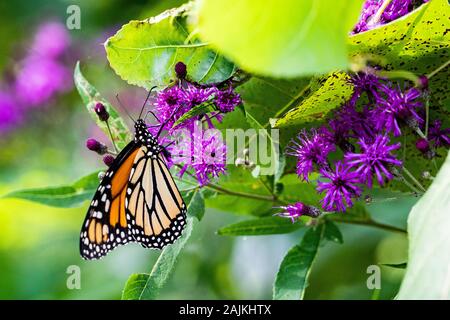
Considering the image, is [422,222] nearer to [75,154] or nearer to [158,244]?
[158,244]

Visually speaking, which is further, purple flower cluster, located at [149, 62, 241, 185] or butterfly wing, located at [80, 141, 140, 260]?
butterfly wing, located at [80, 141, 140, 260]

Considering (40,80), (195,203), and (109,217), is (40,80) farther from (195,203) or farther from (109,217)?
(195,203)

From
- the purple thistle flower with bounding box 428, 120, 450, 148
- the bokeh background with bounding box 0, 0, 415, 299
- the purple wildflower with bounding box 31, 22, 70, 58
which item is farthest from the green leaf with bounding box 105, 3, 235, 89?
→ the purple wildflower with bounding box 31, 22, 70, 58

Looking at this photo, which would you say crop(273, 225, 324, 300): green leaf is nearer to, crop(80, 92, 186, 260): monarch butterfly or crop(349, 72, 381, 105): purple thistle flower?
crop(80, 92, 186, 260): monarch butterfly

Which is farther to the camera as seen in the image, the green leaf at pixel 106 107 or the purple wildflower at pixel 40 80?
the purple wildflower at pixel 40 80

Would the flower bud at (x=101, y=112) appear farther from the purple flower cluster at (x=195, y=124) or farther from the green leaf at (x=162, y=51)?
the green leaf at (x=162, y=51)

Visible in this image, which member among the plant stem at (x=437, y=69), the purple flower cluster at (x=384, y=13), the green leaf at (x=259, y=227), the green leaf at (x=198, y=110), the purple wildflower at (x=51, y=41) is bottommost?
the green leaf at (x=259, y=227)

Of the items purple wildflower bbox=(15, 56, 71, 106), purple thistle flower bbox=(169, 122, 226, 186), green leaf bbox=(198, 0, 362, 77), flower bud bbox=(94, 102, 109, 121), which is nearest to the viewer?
Result: green leaf bbox=(198, 0, 362, 77)

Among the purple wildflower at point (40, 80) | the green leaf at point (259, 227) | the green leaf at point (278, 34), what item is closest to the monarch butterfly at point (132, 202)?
the green leaf at point (259, 227)
